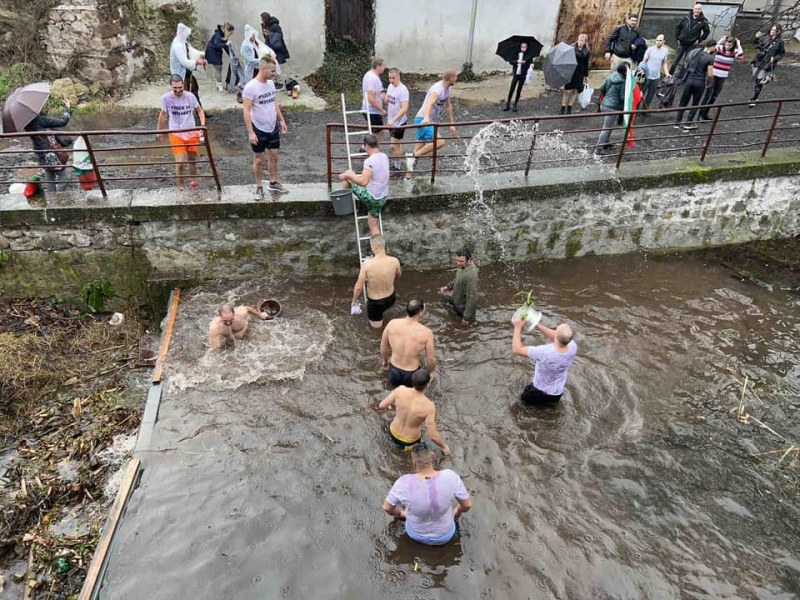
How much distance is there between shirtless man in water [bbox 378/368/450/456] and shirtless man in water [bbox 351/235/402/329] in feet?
6.36

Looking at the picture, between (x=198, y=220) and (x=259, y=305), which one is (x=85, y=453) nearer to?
(x=259, y=305)

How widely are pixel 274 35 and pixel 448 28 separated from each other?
4579 mm

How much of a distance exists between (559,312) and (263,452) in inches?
186

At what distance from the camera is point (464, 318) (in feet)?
26.8

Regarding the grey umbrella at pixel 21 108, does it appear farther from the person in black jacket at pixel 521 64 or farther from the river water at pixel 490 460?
the person in black jacket at pixel 521 64

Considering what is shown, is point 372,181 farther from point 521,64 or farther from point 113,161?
point 521,64

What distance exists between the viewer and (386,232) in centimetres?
891

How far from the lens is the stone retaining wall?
8438 millimetres

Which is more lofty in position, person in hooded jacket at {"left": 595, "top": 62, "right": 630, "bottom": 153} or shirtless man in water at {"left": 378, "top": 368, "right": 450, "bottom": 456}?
person in hooded jacket at {"left": 595, "top": 62, "right": 630, "bottom": 153}

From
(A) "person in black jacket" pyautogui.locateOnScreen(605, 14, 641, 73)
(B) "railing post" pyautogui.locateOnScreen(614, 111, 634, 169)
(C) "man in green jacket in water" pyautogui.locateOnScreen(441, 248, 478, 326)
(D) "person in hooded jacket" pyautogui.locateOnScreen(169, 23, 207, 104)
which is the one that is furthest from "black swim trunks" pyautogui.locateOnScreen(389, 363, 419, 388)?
(A) "person in black jacket" pyautogui.locateOnScreen(605, 14, 641, 73)

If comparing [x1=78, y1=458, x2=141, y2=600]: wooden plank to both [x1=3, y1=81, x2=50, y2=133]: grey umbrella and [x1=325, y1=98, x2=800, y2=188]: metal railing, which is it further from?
[x1=325, y1=98, x2=800, y2=188]: metal railing

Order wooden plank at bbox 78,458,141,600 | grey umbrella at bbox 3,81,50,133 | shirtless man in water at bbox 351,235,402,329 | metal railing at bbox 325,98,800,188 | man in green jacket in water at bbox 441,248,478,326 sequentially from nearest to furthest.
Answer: wooden plank at bbox 78,458,141,600 < shirtless man in water at bbox 351,235,402,329 < man in green jacket in water at bbox 441,248,478,326 < grey umbrella at bbox 3,81,50,133 < metal railing at bbox 325,98,800,188

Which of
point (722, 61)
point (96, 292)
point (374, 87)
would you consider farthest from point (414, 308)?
point (722, 61)

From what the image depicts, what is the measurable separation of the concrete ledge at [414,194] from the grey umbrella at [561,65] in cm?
353
